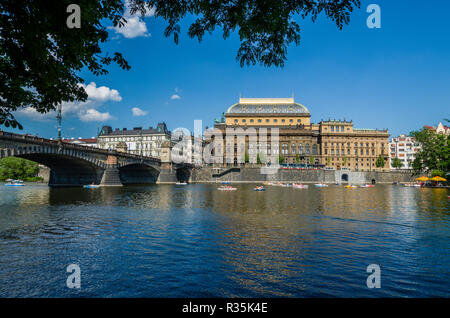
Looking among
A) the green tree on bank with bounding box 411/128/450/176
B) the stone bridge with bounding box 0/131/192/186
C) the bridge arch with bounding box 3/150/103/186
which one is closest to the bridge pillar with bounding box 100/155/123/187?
the stone bridge with bounding box 0/131/192/186

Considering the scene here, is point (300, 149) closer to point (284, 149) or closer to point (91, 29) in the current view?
point (284, 149)

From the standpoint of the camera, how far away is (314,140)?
141000 millimetres

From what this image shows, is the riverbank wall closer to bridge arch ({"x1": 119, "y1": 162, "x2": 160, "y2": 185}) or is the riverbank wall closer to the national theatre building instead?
the national theatre building

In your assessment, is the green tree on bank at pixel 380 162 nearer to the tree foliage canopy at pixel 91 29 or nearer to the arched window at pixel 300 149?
the arched window at pixel 300 149

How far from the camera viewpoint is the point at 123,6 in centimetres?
806

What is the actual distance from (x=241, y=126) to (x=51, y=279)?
135737 millimetres

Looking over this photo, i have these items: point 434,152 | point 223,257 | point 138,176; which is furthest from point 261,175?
point 223,257

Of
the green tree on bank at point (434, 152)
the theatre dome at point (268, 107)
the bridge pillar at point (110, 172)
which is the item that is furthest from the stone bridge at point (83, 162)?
the green tree on bank at point (434, 152)

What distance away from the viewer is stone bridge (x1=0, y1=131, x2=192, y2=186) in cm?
4428

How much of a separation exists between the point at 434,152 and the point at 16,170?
5247 inches

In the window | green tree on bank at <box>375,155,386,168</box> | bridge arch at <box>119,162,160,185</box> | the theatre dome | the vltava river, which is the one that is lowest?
the vltava river

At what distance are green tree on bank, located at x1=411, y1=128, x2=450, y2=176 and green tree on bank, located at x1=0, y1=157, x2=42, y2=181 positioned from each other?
125 m
